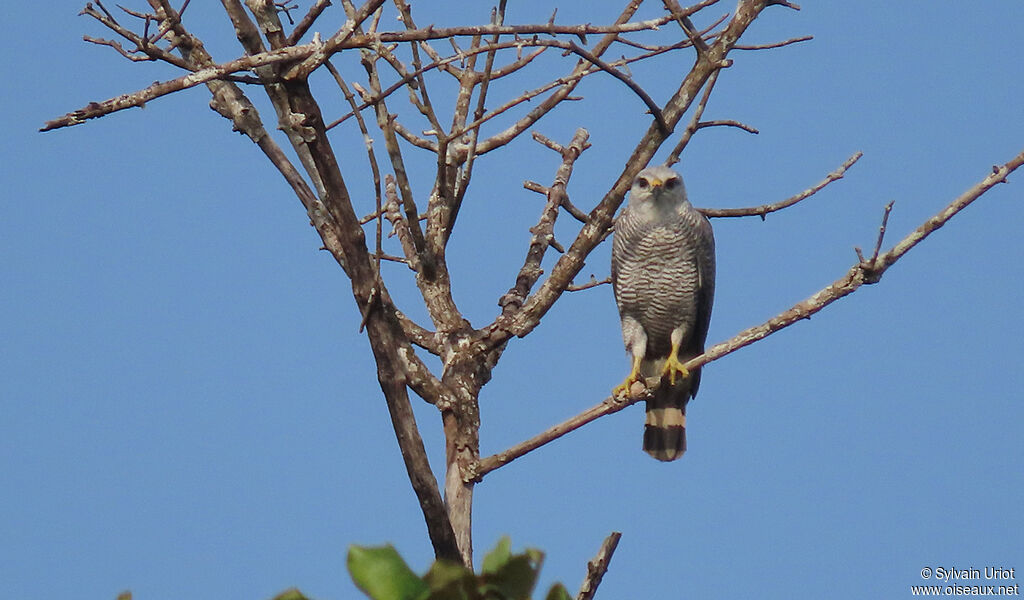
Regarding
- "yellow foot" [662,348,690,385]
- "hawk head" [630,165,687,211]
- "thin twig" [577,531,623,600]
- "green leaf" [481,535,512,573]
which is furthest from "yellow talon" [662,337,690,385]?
"green leaf" [481,535,512,573]

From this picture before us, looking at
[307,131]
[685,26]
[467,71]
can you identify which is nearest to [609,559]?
[307,131]

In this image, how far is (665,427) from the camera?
6480 millimetres

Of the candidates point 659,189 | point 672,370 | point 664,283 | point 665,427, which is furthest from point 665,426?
point 659,189

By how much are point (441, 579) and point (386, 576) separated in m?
0.11

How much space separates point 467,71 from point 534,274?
3.77 ft

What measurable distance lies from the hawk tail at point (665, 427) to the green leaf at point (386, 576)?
4.43 meters

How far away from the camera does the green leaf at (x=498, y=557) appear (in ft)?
7.16

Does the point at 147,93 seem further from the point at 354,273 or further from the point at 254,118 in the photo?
the point at 254,118

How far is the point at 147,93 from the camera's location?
11.5 feet

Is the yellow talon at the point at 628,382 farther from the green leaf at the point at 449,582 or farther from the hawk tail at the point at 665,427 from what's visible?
the green leaf at the point at 449,582

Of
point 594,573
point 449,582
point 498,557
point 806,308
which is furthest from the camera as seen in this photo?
point 806,308

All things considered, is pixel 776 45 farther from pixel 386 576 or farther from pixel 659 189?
pixel 386 576

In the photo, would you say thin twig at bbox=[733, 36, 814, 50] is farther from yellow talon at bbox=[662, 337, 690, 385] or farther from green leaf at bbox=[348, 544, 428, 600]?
green leaf at bbox=[348, 544, 428, 600]

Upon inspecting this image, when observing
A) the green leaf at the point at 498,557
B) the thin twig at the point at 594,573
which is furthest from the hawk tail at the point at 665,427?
the green leaf at the point at 498,557
